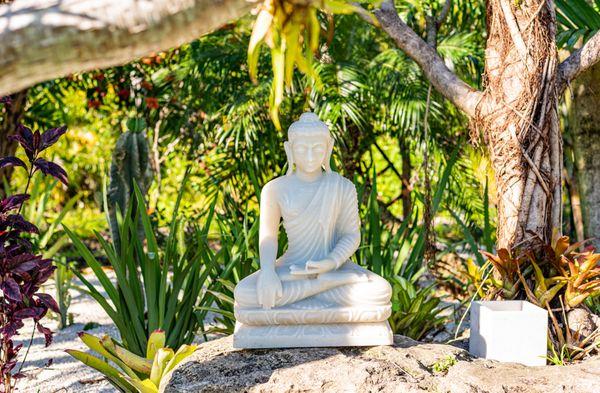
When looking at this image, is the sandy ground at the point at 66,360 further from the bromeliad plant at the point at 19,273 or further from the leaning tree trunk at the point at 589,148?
the leaning tree trunk at the point at 589,148

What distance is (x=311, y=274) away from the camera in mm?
3314

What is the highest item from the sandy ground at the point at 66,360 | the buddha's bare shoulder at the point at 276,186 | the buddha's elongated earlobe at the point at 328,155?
the buddha's elongated earlobe at the point at 328,155

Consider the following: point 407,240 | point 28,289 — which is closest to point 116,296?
point 28,289

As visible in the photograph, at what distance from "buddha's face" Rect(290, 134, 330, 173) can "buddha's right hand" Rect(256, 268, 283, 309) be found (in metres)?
0.54

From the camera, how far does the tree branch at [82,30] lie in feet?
3.76

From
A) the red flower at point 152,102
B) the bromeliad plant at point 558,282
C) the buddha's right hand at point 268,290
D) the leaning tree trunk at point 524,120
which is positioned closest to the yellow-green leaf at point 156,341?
the buddha's right hand at point 268,290

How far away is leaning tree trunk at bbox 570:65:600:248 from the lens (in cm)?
463

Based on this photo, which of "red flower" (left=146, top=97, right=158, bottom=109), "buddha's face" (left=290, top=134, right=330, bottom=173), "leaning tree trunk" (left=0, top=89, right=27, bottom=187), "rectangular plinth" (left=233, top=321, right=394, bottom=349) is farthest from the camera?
"red flower" (left=146, top=97, right=158, bottom=109)

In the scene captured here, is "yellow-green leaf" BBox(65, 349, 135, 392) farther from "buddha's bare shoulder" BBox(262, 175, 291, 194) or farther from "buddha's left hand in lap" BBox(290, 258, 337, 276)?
"buddha's bare shoulder" BBox(262, 175, 291, 194)

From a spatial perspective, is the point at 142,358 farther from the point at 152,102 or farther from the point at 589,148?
the point at 152,102

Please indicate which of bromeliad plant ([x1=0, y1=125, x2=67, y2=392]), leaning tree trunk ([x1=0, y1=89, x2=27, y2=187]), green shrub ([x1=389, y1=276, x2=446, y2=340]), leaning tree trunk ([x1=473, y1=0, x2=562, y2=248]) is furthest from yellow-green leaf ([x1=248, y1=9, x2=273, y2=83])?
leaning tree trunk ([x1=0, y1=89, x2=27, y2=187])

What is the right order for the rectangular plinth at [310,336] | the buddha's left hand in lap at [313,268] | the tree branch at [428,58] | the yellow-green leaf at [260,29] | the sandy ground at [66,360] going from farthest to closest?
1. the sandy ground at [66,360]
2. the tree branch at [428,58]
3. the buddha's left hand in lap at [313,268]
4. the rectangular plinth at [310,336]
5. the yellow-green leaf at [260,29]

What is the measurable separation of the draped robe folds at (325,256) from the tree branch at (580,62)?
113cm

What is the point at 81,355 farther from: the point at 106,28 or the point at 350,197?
the point at 106,28
